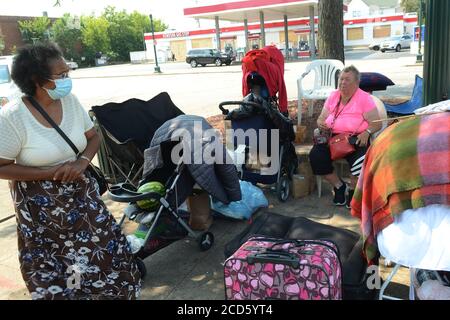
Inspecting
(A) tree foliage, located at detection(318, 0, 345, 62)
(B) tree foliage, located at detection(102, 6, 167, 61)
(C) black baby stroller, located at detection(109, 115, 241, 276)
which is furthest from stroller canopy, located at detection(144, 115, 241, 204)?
(B) tree foliage, located at detection(102, 6, 167, 61)

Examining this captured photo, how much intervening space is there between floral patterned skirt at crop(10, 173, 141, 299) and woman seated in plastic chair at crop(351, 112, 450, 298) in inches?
61.7

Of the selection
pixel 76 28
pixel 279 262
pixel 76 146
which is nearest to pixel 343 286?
pixel 279 262

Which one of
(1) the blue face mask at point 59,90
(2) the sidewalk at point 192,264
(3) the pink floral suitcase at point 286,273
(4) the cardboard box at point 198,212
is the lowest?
(2) the sidewalk at point 192,264

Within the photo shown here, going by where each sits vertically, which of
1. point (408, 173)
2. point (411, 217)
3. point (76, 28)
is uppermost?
point (76, 28)

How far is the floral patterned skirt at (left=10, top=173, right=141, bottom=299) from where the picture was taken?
244 cm

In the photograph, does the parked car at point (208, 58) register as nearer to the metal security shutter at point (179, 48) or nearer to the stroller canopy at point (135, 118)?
the metal security shutter at point (179, 48)

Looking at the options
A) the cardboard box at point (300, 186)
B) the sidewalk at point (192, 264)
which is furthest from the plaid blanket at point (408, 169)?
the cardboard box at point (300, 186)

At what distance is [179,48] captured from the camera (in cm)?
5141

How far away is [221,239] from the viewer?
387 cm

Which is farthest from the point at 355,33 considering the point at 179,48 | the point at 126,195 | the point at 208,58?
the point at 126,195

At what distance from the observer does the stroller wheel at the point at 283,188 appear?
452 cm

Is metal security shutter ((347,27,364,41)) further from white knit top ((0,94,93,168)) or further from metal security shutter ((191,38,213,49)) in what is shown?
white knit top ((0,94,93,168))
